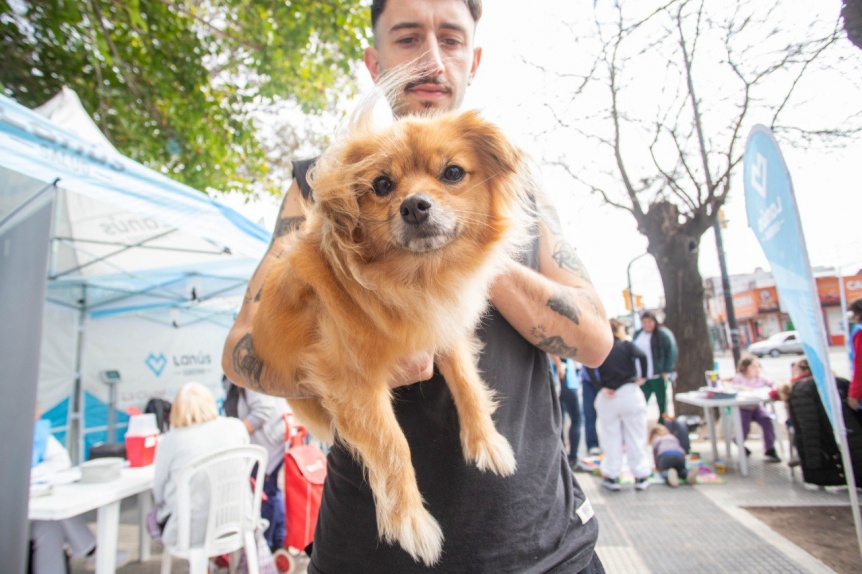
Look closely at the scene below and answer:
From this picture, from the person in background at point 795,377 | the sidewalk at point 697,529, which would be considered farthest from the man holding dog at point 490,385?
the person in background at point 795,377

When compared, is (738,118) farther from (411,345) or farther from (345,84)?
(411,345)

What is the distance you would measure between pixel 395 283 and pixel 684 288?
395 inches

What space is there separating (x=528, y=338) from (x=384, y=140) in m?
0.70

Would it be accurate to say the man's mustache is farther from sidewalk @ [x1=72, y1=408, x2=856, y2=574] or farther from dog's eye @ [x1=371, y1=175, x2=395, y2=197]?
sidewalk @ [x1=72, y1=408, x2=856, y2=574]

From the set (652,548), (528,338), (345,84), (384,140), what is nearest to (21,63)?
(345,84)

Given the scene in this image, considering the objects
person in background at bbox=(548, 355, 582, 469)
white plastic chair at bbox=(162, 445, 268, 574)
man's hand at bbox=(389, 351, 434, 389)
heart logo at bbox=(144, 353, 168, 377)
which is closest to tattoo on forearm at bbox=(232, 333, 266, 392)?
man's hand at bbox=(389, 351, 434, 389)

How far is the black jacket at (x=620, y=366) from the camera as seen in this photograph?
677 cm

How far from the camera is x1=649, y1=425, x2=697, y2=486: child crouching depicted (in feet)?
21.7

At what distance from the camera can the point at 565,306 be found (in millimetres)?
1438

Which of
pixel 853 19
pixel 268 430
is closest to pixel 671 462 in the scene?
pixel 268 430

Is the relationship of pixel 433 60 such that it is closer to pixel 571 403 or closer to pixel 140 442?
pixel 140 442

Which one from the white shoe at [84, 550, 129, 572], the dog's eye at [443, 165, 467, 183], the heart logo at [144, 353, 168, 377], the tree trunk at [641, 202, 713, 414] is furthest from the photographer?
the tree trunk at [641, 202, 713, 414]

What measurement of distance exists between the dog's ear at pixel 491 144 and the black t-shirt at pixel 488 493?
0.46 meters

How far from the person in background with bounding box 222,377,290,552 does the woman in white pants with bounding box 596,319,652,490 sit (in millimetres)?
4165
